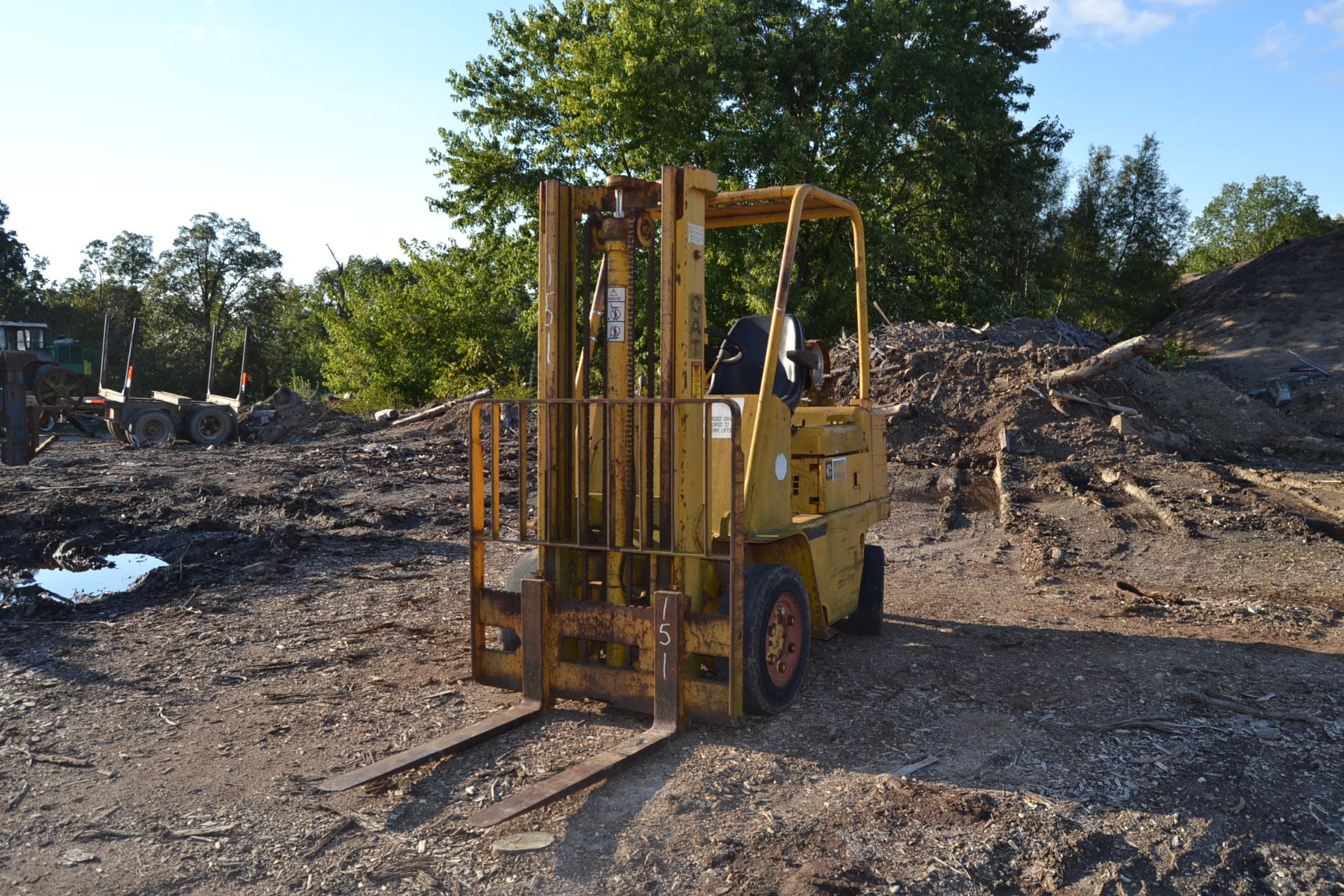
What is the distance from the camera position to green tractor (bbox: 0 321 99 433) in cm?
2000

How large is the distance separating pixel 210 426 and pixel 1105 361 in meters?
19.0

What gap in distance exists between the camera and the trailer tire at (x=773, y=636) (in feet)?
16.0

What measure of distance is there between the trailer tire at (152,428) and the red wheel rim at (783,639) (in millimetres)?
20167

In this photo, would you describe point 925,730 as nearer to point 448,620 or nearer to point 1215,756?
point 1215,756

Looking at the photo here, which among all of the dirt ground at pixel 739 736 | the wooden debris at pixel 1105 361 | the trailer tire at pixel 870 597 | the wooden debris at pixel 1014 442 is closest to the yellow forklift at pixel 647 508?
the dirt ground at pixel 739 736

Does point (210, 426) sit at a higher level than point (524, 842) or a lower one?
higher

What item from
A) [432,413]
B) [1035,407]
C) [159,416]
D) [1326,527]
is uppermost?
[1035,407]

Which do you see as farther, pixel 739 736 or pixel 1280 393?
pixel 1280 393

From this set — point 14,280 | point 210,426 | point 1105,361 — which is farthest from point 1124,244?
point 14,280

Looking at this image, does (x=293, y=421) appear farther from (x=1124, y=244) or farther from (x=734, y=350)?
(x=1124, y=244)

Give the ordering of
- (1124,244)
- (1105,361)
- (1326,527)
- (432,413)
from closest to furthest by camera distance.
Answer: (1326,527)
(1105,361)
(432,413)
(1124,244)

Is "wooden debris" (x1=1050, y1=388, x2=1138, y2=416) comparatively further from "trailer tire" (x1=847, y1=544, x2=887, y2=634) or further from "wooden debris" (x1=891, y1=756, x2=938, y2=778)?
"wooden debris" (x1=891, y1=756, x2=938, y2=778)

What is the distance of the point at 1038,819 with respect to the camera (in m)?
3.97

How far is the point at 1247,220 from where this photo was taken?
60375 millimetres
